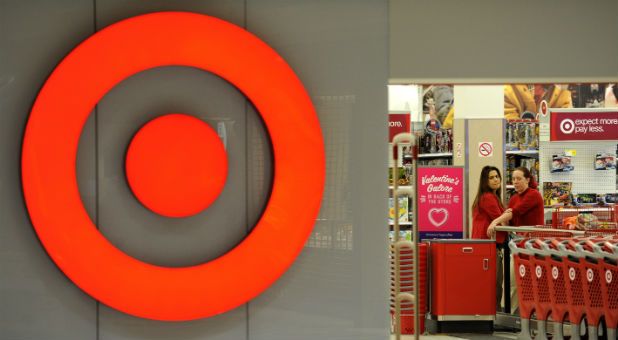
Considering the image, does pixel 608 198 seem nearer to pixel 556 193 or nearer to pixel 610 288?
pixel 556 193

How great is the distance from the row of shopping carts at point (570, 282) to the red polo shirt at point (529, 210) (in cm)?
77

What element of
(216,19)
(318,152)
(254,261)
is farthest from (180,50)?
(254,261)

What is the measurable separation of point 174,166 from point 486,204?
441cm

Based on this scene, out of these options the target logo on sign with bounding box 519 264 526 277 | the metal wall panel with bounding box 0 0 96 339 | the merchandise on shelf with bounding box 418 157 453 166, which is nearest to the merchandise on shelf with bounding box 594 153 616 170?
the merchandise on shelf with bounding box 418 157 453 166

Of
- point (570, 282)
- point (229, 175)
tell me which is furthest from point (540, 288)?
point (229, 175)

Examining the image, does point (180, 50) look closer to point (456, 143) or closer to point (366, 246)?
point (366, 246)

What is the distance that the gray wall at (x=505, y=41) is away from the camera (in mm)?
4637

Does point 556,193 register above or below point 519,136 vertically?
below

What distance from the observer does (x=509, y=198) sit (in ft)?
27.1

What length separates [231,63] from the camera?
3.00m

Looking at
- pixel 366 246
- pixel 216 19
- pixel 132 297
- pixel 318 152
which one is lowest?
pixel 132 297

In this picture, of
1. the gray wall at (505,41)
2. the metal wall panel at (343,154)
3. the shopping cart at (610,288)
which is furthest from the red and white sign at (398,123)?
the metal wall panel at (343,154)

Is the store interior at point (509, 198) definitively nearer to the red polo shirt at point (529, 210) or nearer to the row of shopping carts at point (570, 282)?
the row of shopping carts at point (570, 282)

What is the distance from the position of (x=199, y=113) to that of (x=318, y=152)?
1.99ft
